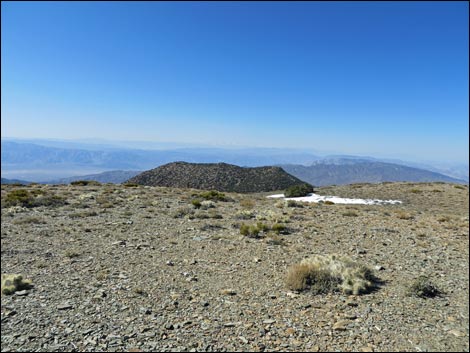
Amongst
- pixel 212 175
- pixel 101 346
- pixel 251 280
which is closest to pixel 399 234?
pixel 251 280

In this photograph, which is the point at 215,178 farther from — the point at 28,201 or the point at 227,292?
the point at 227,292

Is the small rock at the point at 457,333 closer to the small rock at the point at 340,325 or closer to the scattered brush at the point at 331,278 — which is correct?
the small rock at the point at 340,325

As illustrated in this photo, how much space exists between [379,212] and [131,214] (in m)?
16.0

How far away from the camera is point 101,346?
195 inches

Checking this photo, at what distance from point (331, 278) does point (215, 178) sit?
44854 mm

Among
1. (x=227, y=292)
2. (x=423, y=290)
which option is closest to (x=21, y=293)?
(x=227, y=292)

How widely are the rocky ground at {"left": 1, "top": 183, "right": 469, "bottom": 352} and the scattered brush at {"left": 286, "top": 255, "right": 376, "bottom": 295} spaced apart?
244 mm

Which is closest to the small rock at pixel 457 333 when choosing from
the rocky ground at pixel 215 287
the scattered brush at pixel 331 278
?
the rocky ground at pixel 215 287

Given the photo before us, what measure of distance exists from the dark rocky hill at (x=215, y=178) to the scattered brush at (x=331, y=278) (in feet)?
123

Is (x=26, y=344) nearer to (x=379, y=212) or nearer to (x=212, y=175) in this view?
(x=379, y=212)

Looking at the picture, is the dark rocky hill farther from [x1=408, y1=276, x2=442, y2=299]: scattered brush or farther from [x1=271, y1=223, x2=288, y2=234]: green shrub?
[x1=408, y1=276, x2=442, y2=299]: scattered brush

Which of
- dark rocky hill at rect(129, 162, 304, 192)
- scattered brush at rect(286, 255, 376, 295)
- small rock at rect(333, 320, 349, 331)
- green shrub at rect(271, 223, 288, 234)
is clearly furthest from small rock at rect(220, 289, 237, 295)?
dark rocky hill at rect(129, 162, 304, 192)

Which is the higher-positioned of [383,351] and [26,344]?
[383,351]

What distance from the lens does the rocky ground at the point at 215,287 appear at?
5223 mm
